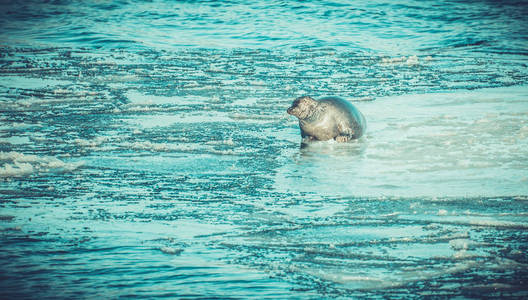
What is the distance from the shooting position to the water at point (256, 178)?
4781 millimetres

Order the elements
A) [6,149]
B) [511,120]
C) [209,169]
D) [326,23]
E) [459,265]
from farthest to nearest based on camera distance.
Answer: [326,23]
[511,120]
[6,149]
[209,169]
[459,265]

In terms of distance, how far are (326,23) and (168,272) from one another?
18969mm

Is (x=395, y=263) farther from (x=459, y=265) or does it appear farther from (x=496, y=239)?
(x=496, y=239)

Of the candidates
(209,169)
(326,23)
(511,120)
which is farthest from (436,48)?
(209,169)

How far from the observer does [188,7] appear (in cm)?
2683

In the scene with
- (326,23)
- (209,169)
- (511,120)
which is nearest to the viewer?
(209,169)

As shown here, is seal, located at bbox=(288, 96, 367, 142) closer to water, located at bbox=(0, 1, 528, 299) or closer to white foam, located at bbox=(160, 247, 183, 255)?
water, located at bbox=(0, 1, 528, 299)

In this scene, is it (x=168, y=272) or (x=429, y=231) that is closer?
(x=168, y=272)

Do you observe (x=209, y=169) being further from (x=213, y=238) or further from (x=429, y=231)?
(x=429, y=231)

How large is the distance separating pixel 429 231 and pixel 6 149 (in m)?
5.05

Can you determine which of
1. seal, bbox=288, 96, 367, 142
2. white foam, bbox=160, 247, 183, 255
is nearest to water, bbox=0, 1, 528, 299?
white foam, bbox=160, 247, 183, 255

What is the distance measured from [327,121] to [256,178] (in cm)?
211

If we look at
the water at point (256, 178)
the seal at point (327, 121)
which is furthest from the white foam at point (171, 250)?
the seal at point (327, 121)

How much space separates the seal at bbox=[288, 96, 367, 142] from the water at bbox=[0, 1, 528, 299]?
18cm
